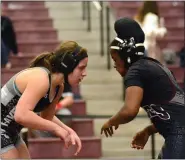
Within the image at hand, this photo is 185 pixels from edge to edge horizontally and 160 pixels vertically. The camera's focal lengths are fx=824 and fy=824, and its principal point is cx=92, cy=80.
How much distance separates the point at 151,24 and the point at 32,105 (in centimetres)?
532

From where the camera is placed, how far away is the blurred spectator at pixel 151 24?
10.7 metres

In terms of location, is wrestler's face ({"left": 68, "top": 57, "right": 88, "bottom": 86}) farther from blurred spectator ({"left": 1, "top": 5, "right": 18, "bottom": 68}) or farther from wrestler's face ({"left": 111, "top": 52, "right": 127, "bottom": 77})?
blurred spectator ({"left": 1, "top": 5, "right": 18, "bottom": 68})

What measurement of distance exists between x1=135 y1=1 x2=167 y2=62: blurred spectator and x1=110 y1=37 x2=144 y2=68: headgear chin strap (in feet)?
15.7

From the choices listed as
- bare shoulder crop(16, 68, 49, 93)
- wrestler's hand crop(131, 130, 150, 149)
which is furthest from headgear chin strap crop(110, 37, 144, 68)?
wrestler's hand crop(131, 130, 150, 149)

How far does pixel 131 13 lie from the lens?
42.2ft

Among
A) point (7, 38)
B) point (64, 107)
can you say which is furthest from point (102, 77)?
point (64, 107)

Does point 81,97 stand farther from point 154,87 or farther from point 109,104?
point 154,87

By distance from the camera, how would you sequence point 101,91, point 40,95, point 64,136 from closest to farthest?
point 64,136 < point 40,95 < point 101,91

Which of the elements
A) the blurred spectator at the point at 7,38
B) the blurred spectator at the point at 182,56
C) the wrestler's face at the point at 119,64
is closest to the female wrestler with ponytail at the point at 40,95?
the wrestler's face at the point at 119,64

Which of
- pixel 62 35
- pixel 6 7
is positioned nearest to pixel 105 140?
pixel 62 35

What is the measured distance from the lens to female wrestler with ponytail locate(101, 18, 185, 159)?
5.77 meters

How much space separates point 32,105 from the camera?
5602 millimetres

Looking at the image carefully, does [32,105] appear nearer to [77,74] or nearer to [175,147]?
[77,74]

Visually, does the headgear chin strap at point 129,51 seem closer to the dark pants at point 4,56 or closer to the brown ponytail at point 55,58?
the brown ponytail at point 55,58
